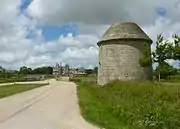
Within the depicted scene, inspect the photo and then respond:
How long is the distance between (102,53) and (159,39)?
12828mm

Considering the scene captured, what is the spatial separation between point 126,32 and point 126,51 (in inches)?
112

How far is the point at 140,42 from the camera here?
50.8 m

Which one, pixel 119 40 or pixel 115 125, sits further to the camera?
pixel 119 40

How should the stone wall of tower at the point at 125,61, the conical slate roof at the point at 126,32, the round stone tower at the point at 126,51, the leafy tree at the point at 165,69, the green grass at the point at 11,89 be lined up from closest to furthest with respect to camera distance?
1. the green grass at the point at 11,89
2. the leafy tree at the point at 165,69
3. the conical slate roof at the point at 126,32
4. the round stone tower at the point at 126,51
5. the stone wall of tower at the point at 125,61

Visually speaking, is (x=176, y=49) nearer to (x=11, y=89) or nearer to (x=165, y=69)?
(x=165, y=69)

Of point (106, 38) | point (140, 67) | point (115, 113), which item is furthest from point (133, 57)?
point (115, 113)

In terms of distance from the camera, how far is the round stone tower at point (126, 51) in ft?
165

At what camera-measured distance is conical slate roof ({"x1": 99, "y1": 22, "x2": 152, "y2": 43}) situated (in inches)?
1976

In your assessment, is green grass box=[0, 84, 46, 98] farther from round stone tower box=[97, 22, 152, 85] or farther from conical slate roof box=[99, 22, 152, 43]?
conical slate roof box=[99, 22, 152, 43]

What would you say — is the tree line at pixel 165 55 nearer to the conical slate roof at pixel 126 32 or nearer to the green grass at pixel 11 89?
the conical slate roof at pixel 126 32

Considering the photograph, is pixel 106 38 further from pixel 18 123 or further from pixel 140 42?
pixel 18 123

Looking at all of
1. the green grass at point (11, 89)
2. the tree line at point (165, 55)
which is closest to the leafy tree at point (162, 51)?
the tree line at point (165, 55)

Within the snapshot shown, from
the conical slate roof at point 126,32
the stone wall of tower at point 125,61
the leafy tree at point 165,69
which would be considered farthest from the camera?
the stone wall of tower at point 125,61

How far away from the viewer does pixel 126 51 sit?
50.8 m
